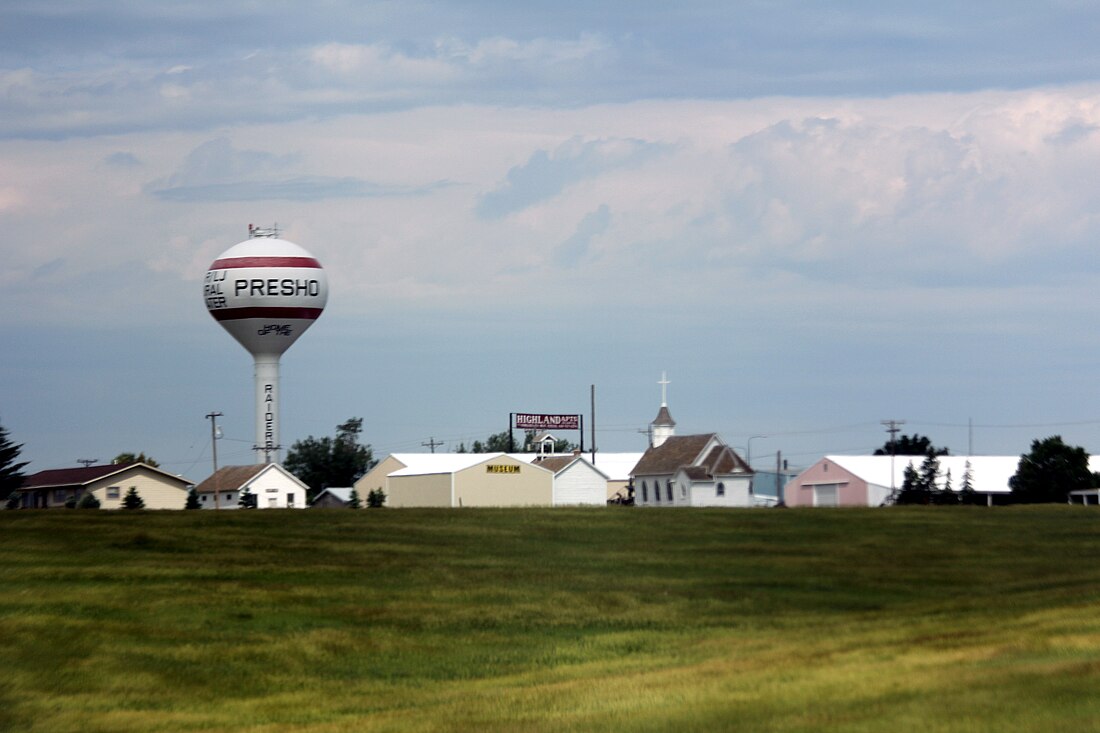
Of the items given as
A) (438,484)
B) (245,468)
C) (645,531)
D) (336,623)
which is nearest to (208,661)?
(336,623)

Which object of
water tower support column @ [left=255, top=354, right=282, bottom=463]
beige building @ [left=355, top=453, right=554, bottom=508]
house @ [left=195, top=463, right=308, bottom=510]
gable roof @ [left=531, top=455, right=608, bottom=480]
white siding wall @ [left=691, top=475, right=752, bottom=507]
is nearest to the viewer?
beige building @ [left=355, top=453, right=554, bottom=508]

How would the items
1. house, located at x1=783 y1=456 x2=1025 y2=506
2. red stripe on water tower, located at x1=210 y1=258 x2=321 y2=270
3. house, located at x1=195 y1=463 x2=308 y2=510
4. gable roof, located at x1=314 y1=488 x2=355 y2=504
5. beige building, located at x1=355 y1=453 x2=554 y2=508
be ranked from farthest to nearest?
gable roof, located at x1=314 y1=488 x2=355 y2=504 → house, located at x1=783 y1=456 x2=1025 y2=506 → house, located at x1=195 y1=463 x2=308 y2=510 → red stripe on water tower, located at x1=210 y1=258 x2=321 y2=270 → beige building, located at x1=355 y1=453 x2=554 y2=508

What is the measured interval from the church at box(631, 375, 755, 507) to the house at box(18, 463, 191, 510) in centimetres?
3305

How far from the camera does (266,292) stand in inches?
3420

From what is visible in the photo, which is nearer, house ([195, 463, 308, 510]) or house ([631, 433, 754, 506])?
house ([631, 433, 754, 506])

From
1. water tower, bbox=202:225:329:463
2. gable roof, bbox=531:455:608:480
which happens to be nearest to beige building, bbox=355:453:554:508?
gable roof, bbox=531:455:608:480

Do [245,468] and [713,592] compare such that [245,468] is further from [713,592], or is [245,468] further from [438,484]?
[713,592]

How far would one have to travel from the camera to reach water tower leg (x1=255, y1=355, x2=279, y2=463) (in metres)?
92.0

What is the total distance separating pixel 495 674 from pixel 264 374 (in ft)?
219

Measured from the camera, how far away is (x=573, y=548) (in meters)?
45.4

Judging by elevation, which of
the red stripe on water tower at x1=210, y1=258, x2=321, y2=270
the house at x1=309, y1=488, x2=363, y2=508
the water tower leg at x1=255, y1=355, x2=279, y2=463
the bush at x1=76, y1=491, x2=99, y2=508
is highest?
the red stripe on water tower at x1=210, y1=258, x2=321, y2=270

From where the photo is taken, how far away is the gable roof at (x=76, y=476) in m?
97.6

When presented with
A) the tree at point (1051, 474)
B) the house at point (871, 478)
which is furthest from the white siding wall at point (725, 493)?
the tree at point (1051, 474)

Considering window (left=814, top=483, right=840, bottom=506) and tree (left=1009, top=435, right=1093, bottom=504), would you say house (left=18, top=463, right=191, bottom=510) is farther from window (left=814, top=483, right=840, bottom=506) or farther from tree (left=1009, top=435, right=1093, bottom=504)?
tree (left=1009, top=435, right=1093, bottom=504)
